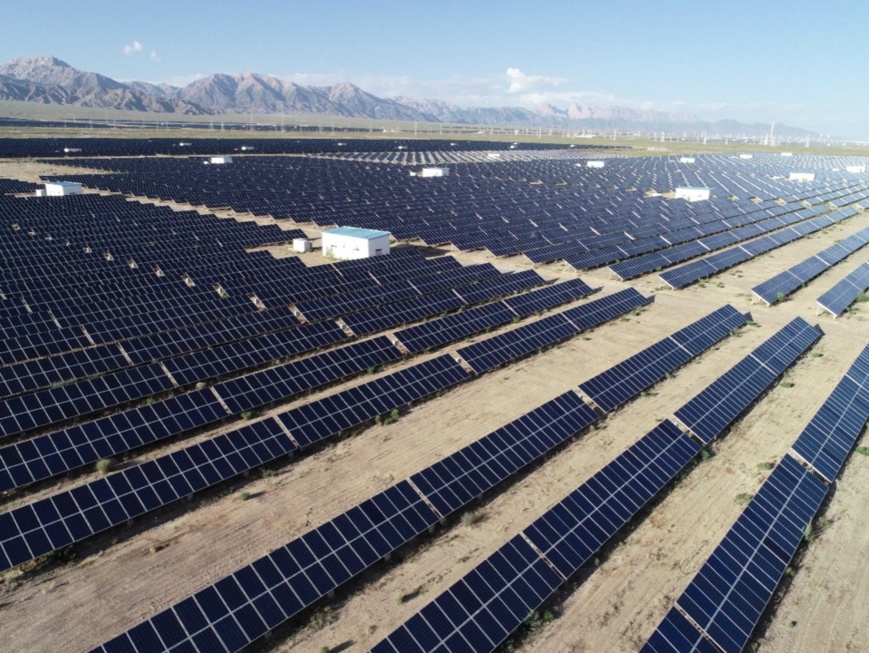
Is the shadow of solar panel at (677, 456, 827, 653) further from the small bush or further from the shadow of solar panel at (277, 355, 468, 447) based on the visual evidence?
the small bush

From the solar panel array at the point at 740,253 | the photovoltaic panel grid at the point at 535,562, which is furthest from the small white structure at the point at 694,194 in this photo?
the photovoltaic panel grid at the point at 535,562

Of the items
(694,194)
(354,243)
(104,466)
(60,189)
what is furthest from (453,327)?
(694,194)

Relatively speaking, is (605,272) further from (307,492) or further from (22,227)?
(22,227)

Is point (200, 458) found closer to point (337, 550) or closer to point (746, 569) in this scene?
point (337, 550)

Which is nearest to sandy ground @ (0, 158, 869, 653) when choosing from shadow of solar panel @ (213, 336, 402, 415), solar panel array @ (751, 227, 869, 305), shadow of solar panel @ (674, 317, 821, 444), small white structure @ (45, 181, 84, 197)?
shadow of solar panel @ (674, 317, 821, 444)

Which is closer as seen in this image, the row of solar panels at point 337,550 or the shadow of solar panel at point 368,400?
the row of solar panels at point 337,550

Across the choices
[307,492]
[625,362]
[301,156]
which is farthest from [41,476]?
[301,156]

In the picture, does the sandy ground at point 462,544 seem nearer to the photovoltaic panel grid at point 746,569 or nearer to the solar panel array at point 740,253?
the photovoltaic panel grid at point 746,569
